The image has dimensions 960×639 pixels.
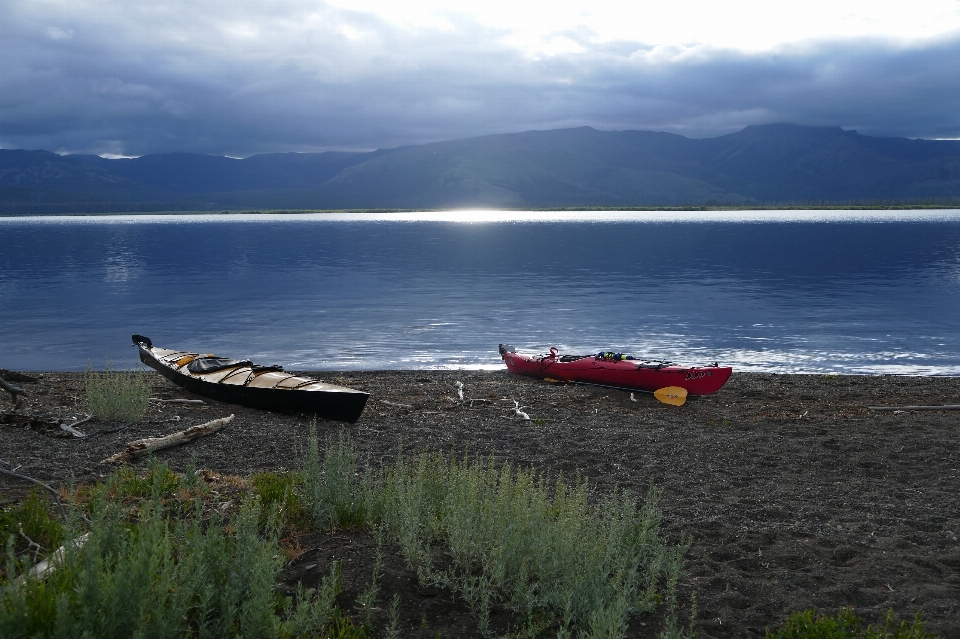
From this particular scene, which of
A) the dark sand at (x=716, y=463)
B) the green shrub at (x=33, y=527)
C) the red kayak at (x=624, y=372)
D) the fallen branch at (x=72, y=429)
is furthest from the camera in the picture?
the red kayak at (x=624, y=372)

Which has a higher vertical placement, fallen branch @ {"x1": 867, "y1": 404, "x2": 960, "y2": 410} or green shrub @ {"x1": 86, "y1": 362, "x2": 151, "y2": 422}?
green shrub @ {"x1": 86, "y1": 362, "x2": 151, "y2": 422}

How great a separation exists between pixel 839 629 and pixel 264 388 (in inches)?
536

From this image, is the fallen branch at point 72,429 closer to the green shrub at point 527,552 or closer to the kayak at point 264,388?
the kayak at point 264,388

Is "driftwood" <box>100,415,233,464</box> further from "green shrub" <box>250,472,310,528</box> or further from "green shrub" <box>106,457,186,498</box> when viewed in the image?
"green shrub" <box>250,472,310,528</box>

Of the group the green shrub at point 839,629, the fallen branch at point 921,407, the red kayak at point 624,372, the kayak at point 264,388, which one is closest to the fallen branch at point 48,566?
the green shrub at point 839,629

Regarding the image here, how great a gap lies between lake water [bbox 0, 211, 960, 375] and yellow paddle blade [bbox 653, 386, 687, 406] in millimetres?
9955

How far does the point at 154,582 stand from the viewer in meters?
5.20

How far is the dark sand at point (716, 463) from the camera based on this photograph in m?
6.99

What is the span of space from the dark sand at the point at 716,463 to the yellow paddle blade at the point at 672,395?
265 millimetres

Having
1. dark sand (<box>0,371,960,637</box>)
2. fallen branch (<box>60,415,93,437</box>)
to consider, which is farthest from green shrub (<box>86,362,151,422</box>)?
fallen branch (<box>60,415,93,437</box>)

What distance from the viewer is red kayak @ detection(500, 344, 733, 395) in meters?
20.6

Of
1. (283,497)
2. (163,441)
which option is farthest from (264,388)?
(283,497)

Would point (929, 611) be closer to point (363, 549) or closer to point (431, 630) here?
point (431, 630)

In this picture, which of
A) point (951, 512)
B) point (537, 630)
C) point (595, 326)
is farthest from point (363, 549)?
point (595, 326)
